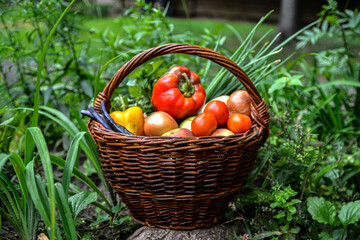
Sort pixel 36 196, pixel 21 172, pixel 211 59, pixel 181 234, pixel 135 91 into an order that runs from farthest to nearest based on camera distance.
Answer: pixel 135 91
pixel 181 234
pixel 211 59
pixel 21 172
pixel 36 196

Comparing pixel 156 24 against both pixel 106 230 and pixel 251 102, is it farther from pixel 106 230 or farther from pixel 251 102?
pixel 106 230

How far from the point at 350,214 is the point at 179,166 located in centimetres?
91

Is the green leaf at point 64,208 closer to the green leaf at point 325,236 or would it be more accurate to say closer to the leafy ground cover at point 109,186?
the leafy ground cover at point 109,186

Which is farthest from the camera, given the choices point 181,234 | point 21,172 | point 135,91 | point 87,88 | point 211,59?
point 87,88

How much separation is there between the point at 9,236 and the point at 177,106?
100cm

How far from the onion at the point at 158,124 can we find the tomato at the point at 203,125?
0.14 m

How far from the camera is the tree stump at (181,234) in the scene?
1.57m

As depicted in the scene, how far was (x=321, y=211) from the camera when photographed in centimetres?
168

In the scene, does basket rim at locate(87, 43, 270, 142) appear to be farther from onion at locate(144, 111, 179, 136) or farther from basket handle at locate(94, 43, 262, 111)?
onion at locate(144, 111, 179, 136)

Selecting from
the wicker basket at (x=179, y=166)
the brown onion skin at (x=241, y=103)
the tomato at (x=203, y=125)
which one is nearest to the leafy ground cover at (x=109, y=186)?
the wicker basket at (x=179, y=166)

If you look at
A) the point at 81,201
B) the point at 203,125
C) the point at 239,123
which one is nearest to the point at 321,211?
the point at 239,123

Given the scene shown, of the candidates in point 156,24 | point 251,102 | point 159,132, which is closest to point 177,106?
point 159,132

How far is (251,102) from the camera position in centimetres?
156

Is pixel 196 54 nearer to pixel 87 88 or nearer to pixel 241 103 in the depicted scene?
pixel 241 103
